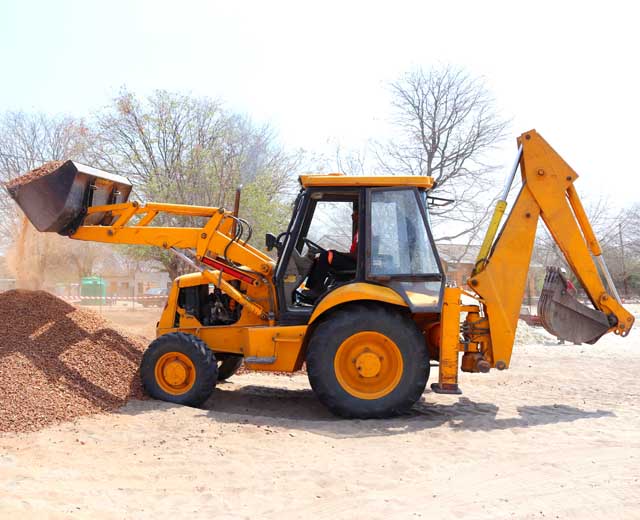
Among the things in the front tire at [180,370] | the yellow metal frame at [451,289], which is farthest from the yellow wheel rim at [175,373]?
the yellow metal frame at [451,289]

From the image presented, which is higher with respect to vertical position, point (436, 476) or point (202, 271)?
point (202, 271)

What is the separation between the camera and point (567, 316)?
7.67 meters

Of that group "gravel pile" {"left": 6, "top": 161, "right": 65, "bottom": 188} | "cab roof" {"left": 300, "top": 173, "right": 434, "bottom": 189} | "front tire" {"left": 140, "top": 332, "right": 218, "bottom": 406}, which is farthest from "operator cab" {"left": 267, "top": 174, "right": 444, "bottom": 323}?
"gravel pile" {"left": 6, "top": 161, "right": 65, "bottom": 188}

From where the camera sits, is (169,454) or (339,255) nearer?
(169,454)

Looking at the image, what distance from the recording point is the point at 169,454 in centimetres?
534

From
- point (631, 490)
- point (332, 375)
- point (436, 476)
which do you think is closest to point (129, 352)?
point (332, 375)

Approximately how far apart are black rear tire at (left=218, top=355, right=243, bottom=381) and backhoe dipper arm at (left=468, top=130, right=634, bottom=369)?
142 inches

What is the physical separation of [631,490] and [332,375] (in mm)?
3188

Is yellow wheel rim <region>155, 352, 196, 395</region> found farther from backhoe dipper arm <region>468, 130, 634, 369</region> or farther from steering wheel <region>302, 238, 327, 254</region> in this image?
backhoe dipper arm <region>468, 130, 634, 369</region>

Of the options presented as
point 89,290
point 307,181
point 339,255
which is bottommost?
point 89,290

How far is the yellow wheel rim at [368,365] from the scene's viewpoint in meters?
6.89

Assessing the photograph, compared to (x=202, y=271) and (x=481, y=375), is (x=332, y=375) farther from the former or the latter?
(x=481, y=375)

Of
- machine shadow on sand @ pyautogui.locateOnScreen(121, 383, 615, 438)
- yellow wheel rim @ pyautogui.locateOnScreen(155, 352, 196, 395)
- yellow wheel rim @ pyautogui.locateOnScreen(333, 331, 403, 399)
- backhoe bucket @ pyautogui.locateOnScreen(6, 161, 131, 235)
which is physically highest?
backhoe bucket @ pyautogui.locateOnScreen(6, 161, 131, 235)

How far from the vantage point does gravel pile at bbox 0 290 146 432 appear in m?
6.28
